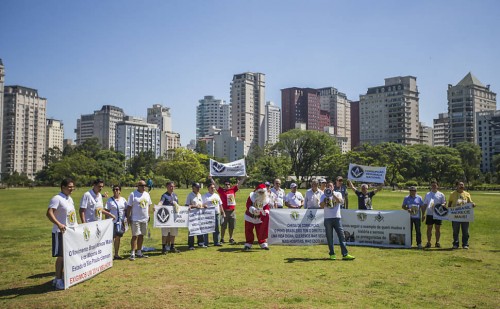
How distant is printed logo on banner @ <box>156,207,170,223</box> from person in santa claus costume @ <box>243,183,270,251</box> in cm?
252

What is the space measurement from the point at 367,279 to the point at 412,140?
18750cm

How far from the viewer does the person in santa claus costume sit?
518 inches

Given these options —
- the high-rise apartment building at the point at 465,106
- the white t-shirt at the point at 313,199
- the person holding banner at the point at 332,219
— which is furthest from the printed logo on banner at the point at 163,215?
the high-rise apartment building at the point at 465,106

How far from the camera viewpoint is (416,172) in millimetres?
98750

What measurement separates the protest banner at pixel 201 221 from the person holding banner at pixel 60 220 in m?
5.01

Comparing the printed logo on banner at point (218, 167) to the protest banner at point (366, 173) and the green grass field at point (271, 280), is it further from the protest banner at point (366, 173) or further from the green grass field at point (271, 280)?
the protest banner at point (366, 173)

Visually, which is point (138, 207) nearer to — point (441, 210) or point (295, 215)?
point (295, 215)

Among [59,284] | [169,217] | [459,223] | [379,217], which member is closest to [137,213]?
[169,217]

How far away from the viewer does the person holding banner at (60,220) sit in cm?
856

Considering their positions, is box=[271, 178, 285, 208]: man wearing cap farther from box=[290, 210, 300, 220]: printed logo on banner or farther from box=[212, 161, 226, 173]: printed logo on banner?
box=[212, 161, 226, 173]: printed logo on banner

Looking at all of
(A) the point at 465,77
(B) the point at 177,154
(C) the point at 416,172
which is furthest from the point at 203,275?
(A) the point at 465,77

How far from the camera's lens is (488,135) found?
161 metres

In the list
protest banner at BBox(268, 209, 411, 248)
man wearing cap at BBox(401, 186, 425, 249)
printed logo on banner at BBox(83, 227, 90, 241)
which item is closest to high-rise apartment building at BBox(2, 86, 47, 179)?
protest banner at BBox(268, 209, 411, 248)

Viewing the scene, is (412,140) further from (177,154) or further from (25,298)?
(25,298)
